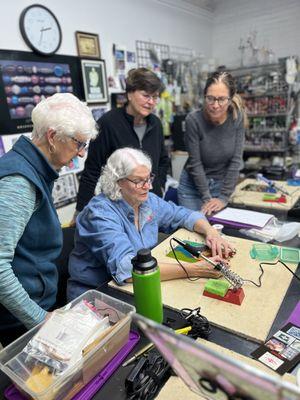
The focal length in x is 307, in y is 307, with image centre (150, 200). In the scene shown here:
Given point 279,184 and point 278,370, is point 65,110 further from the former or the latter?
point 279,184

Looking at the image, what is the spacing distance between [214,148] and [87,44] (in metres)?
1.63

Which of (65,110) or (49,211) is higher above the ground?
(65,110)

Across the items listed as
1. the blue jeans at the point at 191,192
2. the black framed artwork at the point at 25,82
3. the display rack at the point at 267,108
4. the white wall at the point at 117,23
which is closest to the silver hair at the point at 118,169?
the blue jeans at the point at 191,192

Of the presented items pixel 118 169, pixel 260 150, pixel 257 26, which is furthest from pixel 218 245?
pixel 257 26

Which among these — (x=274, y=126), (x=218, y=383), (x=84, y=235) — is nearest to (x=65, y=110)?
(x=84, y=235)

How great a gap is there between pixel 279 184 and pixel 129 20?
231cm

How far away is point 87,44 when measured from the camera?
9.25 feet

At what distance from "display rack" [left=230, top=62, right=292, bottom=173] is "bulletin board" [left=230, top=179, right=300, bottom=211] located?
5.18ft

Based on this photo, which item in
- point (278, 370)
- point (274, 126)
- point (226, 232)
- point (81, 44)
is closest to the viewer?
point (278, 370)

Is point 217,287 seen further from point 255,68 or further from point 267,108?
point 255,68

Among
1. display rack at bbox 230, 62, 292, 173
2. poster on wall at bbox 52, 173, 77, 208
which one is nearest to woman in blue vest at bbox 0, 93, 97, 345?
poster on wall at bbox 52, 173, 77, 208

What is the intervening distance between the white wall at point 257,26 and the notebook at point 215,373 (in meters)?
4.59

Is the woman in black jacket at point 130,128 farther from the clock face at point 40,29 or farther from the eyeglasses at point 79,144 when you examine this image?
the clock face at point 40,29

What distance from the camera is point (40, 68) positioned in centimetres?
248
